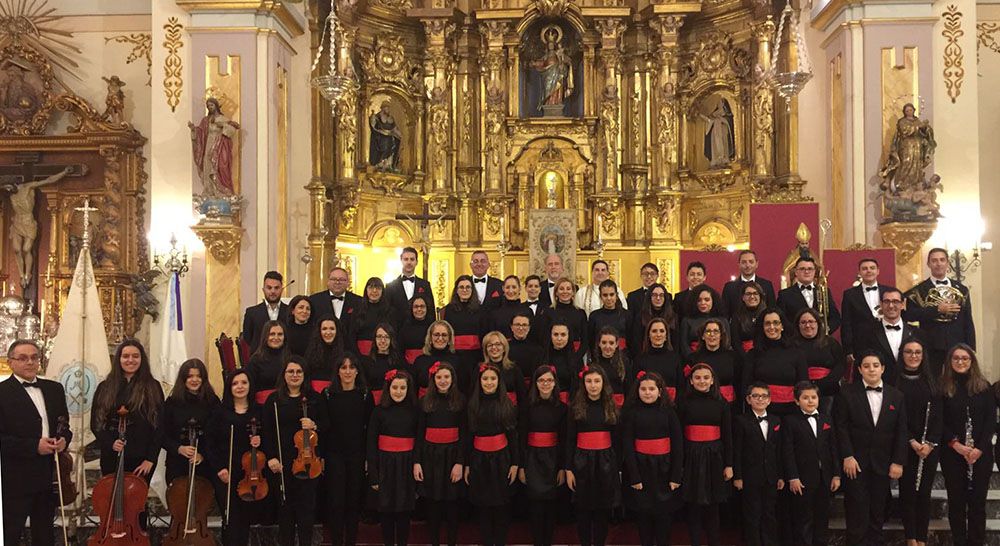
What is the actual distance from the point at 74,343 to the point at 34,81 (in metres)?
6.51

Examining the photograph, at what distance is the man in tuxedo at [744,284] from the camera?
8062mm

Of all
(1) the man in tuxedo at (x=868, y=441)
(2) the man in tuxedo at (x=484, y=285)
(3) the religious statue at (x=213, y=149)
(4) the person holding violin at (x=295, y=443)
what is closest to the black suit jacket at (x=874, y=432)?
(1) the man in tuxedo at (x=868, y=441)

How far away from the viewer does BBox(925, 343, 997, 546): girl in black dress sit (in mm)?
6742

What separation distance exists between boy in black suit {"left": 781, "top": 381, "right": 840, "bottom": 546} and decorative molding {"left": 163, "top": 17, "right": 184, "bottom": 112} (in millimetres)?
8571

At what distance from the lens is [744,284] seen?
805cm

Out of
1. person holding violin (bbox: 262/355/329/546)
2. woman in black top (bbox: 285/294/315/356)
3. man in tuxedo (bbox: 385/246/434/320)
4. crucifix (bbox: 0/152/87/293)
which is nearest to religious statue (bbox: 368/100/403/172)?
crucifix (bbox: 0/152/87/293)

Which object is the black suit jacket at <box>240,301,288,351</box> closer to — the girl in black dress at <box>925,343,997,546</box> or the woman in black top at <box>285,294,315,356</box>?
the woman in black top at <box>285,294,315,356</box>

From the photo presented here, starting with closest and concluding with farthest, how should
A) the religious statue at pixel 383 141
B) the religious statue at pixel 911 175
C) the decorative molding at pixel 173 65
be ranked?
the religious statue at pixel 911 175, the decorative molding at pixel 173 65, the religious statue at pixel 383 141

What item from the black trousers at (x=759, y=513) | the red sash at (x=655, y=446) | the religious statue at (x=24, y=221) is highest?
the religious statue at (x=24, y=221)

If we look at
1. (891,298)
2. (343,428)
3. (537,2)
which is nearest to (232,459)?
(343,428)

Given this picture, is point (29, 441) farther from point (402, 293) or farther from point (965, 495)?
point (965, 495)

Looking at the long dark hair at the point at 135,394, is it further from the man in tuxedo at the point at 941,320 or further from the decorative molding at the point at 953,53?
the decorative molding at the point at 953,53

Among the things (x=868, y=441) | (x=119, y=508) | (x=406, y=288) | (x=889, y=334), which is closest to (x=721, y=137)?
(x=889, y=334)

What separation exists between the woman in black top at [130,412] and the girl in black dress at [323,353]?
3.74 feet
